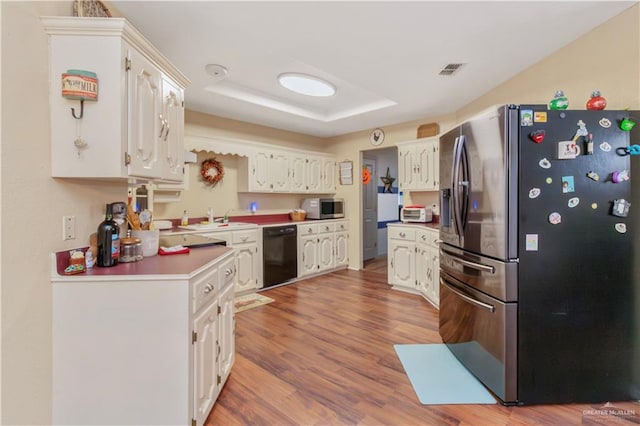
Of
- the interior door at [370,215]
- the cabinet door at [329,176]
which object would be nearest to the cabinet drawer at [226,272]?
the cabinet door at [329,176]

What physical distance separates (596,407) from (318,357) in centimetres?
180

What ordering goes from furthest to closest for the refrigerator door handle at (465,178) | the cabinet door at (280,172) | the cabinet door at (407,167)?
the cabinet door at (280,172)
the cabinet door at (407,167)
the refrigerator door handle at (465,178)

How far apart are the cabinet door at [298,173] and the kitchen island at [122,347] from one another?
3468mm

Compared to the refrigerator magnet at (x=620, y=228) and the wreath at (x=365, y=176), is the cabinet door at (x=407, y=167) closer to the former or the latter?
the wreath at (x=365, y=176)

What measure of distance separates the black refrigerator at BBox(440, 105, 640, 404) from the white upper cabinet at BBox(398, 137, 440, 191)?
2097 millimetres

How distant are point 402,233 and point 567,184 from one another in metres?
2.34

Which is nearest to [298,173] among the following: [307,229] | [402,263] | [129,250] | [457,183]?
[307,229]

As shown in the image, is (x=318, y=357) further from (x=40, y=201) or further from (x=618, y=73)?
(x=618, y=73)

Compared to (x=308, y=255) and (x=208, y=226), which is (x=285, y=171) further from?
(x=208, y=226)

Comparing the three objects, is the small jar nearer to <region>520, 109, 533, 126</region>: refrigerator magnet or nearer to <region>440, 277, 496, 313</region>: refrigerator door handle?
<region>440, 277, 496, 313</region>: refrigerator door handle

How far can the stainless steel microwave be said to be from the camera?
16.1ft

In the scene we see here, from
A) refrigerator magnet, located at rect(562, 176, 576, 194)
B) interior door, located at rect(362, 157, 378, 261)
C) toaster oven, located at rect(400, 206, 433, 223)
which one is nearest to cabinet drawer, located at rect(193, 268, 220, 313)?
refrigerator magnet, located at rect(562, 176, 576, 194)

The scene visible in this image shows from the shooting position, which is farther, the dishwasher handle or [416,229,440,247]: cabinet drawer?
the dishwasher handle

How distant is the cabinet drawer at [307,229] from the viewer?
176 inches
